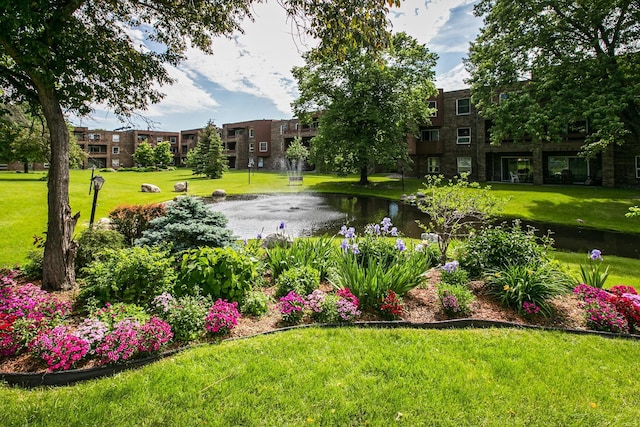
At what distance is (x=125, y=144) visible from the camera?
69.2 meters

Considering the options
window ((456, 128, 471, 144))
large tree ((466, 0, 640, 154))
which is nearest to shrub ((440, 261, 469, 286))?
large tree ((466, 0, 640, 154))

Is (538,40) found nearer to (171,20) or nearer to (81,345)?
(171,20)

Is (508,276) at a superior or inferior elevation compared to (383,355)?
superior

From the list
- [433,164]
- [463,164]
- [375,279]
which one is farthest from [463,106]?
[375,279]

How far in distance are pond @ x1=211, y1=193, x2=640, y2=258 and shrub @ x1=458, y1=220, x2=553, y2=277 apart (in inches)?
214

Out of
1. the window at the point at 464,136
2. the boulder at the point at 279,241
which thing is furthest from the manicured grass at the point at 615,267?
the window at the point at 464,136

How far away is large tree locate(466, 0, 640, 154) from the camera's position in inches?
691

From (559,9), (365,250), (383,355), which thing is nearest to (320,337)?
(383,355)

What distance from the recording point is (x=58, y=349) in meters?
3.45

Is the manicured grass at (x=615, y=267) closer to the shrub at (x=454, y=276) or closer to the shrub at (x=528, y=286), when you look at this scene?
the shrub at (x=528, y=286)

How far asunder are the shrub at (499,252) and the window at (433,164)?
30.6m

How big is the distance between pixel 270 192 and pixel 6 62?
22.0m

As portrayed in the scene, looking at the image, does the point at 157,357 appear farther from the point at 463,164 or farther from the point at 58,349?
the point at 463,164

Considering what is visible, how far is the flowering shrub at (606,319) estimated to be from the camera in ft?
14.8
